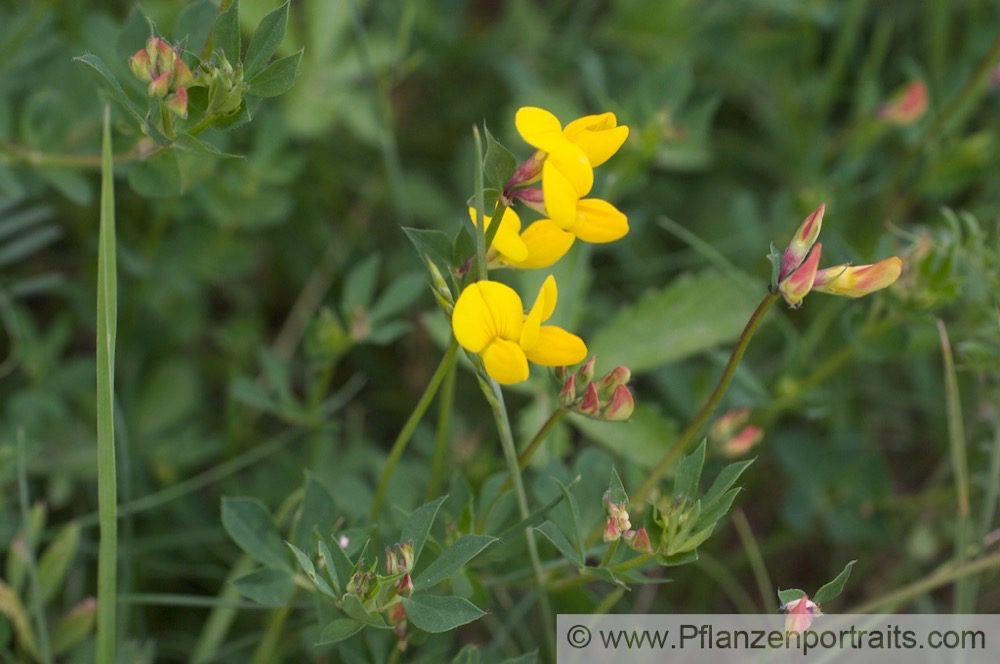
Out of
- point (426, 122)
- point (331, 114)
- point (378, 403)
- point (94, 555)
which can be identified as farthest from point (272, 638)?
point (426, 122)

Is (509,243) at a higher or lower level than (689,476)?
higher

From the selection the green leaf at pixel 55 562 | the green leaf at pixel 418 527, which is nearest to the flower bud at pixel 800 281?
the green leaf at pixel 418 527

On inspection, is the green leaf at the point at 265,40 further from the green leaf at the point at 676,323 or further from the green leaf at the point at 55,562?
the green leaf at the point at 676,323

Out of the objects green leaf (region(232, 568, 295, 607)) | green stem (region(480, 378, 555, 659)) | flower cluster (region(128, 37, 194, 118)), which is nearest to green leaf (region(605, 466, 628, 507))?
green stem (region(480, 378, 555, 659))

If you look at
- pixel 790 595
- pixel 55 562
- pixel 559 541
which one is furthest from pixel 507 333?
pixel 55 562

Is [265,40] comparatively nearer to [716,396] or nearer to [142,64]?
[142,64]

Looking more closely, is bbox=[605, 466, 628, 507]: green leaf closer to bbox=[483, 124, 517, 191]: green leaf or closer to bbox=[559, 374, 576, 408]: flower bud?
bbox=[559, 374, 576, 408]: flower bud

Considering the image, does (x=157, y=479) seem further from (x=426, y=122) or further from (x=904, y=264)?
(x=904, y=264)
